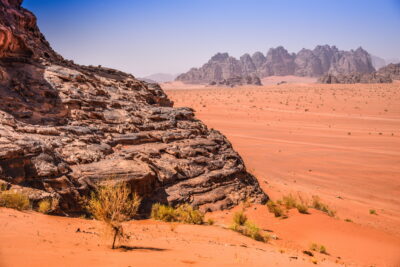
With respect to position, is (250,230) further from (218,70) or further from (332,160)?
(218,70)

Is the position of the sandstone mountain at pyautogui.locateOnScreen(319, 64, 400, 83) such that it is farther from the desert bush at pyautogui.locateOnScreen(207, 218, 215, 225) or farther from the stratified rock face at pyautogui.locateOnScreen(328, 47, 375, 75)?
the desert bush at pyautogui.locateOnScreen(207, 218, 215, 225)

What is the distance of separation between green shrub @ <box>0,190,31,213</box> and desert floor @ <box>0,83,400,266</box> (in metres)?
0.25

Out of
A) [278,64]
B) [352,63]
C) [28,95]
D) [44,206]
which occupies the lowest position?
[44,206]

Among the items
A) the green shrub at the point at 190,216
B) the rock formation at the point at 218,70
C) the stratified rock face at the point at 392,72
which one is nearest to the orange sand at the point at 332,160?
the green shrub at the point at 190,216

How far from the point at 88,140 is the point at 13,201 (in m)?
3.56

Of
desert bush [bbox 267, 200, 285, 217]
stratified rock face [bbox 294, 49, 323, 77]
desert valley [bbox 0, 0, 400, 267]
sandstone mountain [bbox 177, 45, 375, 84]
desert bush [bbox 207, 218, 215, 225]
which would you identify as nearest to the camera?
desert valley [bbox 0, 0, 400, 267]

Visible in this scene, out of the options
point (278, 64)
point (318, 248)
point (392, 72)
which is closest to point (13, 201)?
point (318, 248)

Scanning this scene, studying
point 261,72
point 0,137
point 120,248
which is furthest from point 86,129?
point 261,72

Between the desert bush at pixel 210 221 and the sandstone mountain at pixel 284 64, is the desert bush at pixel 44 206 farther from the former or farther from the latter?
the sandstone mountain at pixel 284 64

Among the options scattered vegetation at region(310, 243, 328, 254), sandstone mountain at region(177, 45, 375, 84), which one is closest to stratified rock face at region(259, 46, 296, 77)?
sandstone mountain at region(177, 45, 375, 84)

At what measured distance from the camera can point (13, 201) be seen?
6.61m

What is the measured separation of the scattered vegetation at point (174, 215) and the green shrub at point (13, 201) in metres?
3.15

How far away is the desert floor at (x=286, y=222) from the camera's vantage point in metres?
4.93

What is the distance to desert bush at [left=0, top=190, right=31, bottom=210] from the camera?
653 centimetres
